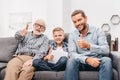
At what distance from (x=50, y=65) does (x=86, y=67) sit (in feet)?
1.48

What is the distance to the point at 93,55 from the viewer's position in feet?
8.56

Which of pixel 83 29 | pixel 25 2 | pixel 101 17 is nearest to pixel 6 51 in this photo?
pixel 83 29

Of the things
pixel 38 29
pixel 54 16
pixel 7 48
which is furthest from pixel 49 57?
pixel 54 16

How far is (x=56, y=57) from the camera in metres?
2.89

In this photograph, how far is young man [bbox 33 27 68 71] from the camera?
2666 mm

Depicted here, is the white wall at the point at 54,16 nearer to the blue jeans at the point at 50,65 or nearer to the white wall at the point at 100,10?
the white wall at the point at 100,10

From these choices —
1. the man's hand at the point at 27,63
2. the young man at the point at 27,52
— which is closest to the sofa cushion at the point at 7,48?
the young man at the point at 27,52

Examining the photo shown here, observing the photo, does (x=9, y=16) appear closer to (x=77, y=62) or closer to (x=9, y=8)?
(x=9, y=8)

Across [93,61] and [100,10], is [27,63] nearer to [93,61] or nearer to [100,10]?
[93,61]

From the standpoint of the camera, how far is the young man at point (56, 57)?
2.67 m

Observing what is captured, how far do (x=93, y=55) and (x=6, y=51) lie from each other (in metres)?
1.33

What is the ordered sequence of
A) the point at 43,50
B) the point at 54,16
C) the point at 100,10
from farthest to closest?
the point at 100,10 → the point at 54,16 → the point at 43,50

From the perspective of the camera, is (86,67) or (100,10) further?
(100,10)

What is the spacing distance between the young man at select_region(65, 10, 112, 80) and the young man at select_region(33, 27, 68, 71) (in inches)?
6.3
